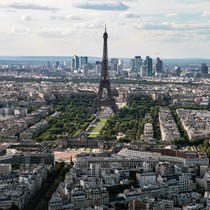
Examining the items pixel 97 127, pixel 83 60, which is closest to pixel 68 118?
pixel 97 127

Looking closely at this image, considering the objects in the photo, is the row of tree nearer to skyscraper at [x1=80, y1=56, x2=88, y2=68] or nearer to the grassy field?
the grassy field

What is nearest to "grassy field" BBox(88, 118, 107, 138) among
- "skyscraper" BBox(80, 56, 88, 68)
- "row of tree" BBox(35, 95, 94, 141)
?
"row of tree" BBox(35, 95, 94, 141)

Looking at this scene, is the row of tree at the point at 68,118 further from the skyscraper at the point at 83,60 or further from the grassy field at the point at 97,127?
the skyscraper at the point at 83,60

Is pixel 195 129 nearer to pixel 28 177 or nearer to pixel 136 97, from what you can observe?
pixel 28 177

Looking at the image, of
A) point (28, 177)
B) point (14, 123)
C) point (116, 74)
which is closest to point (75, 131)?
point (14, 123)

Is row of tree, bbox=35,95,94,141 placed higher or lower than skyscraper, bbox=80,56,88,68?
lower

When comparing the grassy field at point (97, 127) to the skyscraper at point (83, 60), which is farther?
the skyscraper at point (83, 60)

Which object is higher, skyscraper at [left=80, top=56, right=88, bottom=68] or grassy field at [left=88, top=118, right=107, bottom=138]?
skyscraper at [left=80, top=56, right=88, bottom=68]

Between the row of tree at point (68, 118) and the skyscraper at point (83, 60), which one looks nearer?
the row of tree at point (68, 118)

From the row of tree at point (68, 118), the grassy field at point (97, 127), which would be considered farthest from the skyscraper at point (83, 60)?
the grassy field at point (97, 127)

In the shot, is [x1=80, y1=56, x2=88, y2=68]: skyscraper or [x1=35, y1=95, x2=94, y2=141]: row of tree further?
[x1=80, y1=56, x2=88, y2=68]: skyscraper

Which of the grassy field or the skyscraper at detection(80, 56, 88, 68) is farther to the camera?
the skyscraper at detection(80, 56, 88, 68)

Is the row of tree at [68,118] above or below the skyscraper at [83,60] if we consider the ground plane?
below
